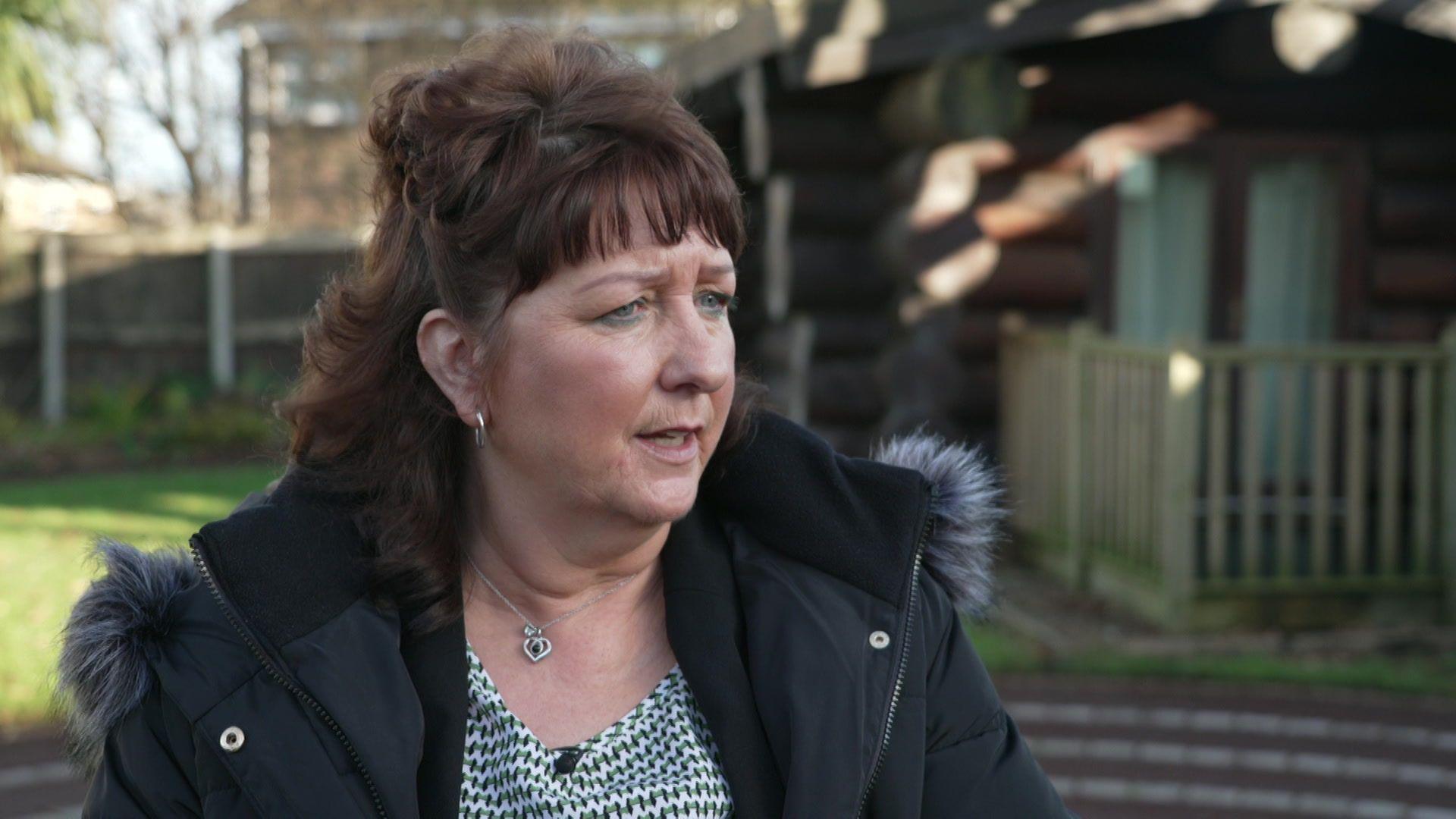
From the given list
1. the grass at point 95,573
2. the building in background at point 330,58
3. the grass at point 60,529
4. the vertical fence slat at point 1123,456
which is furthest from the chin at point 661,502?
the building in background at point 330,58

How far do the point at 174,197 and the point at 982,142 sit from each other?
17481 mm

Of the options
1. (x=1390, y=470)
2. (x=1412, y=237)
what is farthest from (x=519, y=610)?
(x=1412, y=237)

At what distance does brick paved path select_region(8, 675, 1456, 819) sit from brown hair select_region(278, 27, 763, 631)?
3252mm

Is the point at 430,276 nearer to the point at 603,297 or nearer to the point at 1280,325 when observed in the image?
the point at 603,297

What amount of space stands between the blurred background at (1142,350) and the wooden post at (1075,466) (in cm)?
2

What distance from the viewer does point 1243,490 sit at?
7.37 meters

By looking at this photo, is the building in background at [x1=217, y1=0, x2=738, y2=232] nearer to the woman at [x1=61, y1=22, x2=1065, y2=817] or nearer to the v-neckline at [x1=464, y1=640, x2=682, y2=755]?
the woman at [x1=61, y1=22, x2=1065, y2=817]

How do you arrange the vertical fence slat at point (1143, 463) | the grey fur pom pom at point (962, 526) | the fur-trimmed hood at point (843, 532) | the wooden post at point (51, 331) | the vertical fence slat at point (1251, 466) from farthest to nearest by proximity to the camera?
the wooden post at point (51, 331)
the vertical fence slat at point (1143, 463)
the vertical fence slat at point (1251, 466)
the grey fur pom pom at point (962, 526)
the fur-trimmed hood at point (843, 532)

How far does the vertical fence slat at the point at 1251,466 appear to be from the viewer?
7043 millimetres

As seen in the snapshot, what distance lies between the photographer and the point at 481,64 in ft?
7.32

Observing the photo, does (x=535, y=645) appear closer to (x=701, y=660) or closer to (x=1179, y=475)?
(x=701, y=660)

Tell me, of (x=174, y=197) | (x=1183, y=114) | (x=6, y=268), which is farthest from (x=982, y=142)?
(x=174, y=197)

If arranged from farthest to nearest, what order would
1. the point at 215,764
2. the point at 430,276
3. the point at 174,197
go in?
the point at 174,197 → the point at 430,276 → the point at 215,764

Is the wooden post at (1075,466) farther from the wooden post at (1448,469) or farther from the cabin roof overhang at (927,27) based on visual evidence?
the wooden post at (1448,469)
